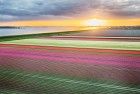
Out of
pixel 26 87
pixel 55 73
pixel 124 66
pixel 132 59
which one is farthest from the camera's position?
pixel 132 59

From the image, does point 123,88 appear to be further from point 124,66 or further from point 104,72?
point 124,66

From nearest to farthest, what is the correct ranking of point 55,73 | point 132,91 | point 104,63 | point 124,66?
point 132,91 < point 55,73 < point 124,66 < point 104,63

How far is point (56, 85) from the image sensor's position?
6289mm

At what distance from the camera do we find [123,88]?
19.7 feet

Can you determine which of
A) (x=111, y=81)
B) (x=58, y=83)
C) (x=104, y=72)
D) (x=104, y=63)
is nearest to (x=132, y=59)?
(x=104, y=63)

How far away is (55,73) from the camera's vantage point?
292 inches

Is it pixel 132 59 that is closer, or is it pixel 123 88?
pixel 123 88

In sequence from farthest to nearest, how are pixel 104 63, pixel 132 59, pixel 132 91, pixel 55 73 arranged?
pixel 132 59, pixel 104 63, pixel 55 73, pixel 132 91

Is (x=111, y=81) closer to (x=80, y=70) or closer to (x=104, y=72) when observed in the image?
(x=104, y=72)

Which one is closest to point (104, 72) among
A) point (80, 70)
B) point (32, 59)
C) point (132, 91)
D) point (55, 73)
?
point (80, 70)

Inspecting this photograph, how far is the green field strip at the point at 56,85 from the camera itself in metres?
5.78

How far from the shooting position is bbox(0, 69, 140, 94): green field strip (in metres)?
5.78

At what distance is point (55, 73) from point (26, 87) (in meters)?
1.39

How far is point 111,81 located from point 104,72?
0.90 meters
